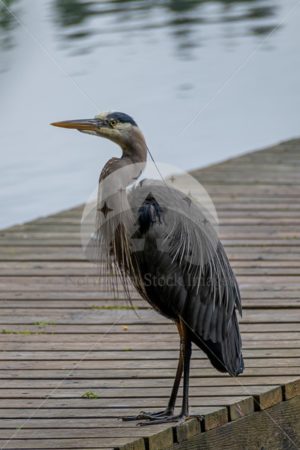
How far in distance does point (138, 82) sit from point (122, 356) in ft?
31.1

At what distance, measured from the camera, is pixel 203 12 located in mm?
19328

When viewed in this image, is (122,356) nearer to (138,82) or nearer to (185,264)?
(185,264)

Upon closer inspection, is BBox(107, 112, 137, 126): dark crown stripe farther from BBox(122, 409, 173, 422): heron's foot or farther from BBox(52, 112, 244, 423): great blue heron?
BBox(122, 409, 173, 422): heron's foot

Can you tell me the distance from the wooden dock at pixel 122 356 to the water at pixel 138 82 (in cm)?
271

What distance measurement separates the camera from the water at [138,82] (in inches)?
404

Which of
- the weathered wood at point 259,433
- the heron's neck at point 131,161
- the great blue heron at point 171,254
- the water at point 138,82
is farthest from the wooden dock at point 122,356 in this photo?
the water at point 138,82

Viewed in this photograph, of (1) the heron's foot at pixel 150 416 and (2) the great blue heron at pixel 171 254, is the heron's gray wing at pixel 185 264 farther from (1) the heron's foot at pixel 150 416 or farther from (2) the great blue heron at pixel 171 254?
(1) the heron's foot at pixel 150 416

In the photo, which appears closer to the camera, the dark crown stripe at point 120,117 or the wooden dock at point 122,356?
the wooden dock at point 122,356

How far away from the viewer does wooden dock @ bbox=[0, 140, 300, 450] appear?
12.5 feet

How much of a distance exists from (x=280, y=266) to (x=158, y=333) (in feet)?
3.89

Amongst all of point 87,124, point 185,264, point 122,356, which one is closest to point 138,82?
point 122,356

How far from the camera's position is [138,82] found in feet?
44.9

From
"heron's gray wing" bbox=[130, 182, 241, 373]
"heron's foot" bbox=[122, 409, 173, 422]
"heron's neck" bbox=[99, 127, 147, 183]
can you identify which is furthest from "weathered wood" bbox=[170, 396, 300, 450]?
"heron's neck" bbox=[99, 127, 147, 183]

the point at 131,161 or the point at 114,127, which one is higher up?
the point at 114,127
